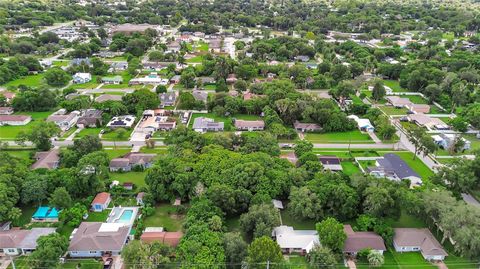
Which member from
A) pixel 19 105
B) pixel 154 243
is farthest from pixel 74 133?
pixel 154 243

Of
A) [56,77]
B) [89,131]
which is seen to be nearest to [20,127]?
[89,131]

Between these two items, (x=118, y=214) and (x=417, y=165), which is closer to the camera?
(x=118, y=214)

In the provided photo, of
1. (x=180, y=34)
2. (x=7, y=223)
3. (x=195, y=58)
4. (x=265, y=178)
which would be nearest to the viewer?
(x=7, y=223)

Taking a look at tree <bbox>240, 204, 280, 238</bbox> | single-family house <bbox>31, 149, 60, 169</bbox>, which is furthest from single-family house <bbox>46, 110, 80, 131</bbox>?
tree <bbox>240, 204, 280, 238</bbox>

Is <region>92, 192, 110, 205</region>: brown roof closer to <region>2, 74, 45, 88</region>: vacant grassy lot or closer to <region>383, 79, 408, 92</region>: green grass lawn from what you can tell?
<region>2, 74, 45, 88</region>: vacant grassy lot

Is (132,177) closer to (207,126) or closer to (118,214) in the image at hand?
(118,214)

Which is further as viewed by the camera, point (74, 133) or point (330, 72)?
point (330, 72)

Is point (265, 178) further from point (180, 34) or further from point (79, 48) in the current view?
point (180, 34)
